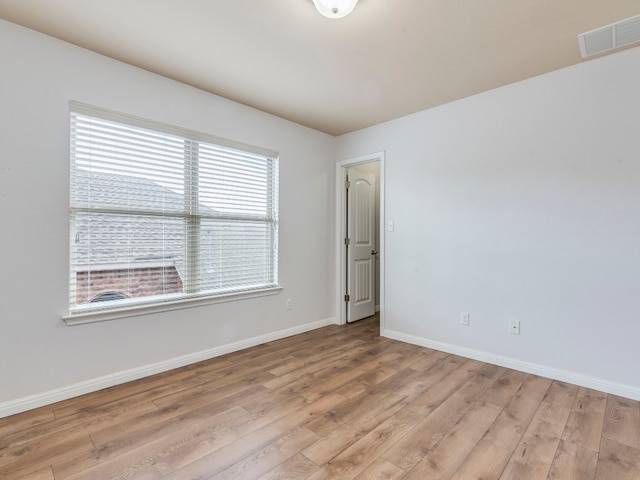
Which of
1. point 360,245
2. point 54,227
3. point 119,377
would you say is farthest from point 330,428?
point 360,245

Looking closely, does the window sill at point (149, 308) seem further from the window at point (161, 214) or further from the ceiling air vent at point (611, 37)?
the ceiling air vent at point (611, 37)

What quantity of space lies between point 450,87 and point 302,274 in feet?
7.98

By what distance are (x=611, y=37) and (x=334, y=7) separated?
187cm

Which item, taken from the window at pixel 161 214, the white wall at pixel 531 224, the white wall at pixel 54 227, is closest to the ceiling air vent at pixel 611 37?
the white wall at pixel 531 224

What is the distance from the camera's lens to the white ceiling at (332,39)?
1874 millimetres

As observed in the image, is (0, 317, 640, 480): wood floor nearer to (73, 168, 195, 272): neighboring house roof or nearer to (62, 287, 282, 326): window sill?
(62, 287, 282, 326): window sill

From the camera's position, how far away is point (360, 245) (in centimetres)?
440

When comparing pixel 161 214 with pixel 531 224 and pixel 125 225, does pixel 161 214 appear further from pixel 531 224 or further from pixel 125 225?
pixel 531 224

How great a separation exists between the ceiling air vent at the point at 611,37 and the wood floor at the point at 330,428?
95.5 inches

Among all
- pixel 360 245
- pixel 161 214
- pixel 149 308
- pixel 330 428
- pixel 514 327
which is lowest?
pixel 330 428

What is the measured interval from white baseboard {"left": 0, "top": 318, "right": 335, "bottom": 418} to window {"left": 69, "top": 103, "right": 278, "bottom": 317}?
505mm

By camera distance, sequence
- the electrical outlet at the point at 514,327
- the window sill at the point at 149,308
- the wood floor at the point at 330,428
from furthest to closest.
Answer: the electrical outlet at the point at 514,327, the window sill at the point at 149,308, the wood floor at the point at 330,428

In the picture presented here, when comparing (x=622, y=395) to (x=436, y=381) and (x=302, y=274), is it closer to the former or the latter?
(x=436, y=381)

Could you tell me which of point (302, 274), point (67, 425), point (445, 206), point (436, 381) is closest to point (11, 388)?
point (67, 425)
